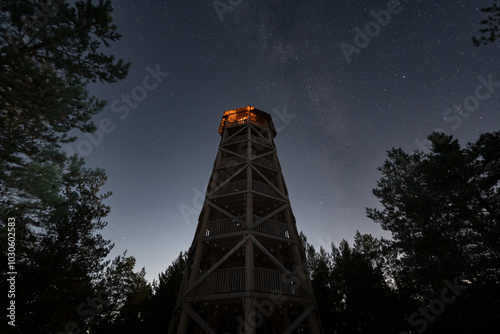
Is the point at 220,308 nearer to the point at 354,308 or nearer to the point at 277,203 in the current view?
the point at 277,203

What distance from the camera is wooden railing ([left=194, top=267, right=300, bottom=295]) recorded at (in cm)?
895

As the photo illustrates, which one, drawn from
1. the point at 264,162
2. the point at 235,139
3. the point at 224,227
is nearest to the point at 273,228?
the point at 224,227

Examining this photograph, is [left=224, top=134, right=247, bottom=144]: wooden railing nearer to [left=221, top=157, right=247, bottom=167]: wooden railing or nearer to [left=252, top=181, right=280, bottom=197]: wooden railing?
[left=221, top=157, right=247, bottom=167]: wooden railing

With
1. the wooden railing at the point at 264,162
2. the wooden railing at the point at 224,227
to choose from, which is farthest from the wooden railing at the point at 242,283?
the wooden railing at the point at 264,162

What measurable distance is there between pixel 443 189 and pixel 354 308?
1021cm

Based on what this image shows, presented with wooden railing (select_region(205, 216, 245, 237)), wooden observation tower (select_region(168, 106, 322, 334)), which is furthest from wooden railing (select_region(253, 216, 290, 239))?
wooden railing (select_region(205, 216, 245, 237))

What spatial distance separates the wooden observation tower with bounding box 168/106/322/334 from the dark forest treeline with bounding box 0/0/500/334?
5.91 meters

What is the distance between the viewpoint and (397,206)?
52.2 ft

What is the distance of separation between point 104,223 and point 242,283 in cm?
1248

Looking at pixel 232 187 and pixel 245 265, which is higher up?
pixel 232 187

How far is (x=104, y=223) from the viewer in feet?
52.6

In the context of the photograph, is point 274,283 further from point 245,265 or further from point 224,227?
point 224,227

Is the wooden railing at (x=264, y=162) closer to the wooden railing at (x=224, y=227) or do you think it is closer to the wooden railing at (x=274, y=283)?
the wooden railing at (x=224, y=227)

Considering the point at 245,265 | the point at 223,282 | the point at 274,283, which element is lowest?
the point at 274,283
